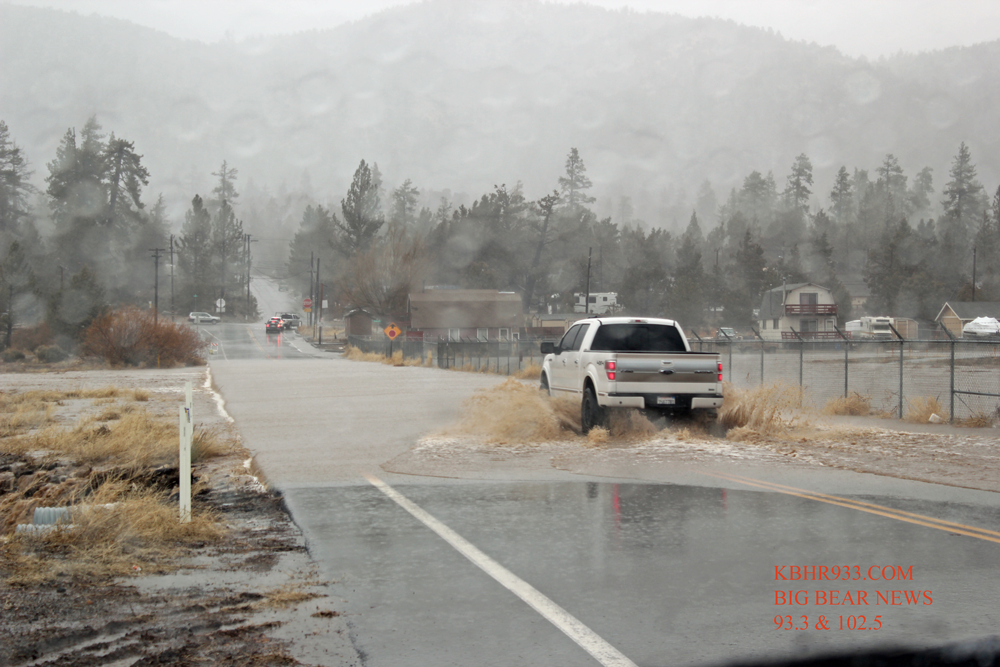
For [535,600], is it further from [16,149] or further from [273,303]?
[273,303]

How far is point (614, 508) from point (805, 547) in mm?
2224

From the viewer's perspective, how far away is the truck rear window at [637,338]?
632 inches

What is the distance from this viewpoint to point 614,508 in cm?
905

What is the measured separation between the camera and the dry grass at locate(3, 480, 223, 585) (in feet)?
21.6

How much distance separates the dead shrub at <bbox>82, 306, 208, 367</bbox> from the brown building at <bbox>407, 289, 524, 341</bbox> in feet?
102

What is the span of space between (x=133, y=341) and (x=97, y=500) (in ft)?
155

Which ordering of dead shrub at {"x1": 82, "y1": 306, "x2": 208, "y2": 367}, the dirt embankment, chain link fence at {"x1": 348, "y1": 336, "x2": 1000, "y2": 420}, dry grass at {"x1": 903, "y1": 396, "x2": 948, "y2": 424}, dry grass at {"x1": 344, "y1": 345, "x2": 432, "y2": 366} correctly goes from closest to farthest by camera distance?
the dirt embankment → dry grass at {"x1": 903, "y1": 396, "x2": 948, "y2": 424} → chain link fence at {"x1": 348, "y1": 336, "x2": 1000, "y2": 420} → dry grass at {"x1": 344, "y1": 345, "x2": 432, "y2": 366} → dead shrub at {"x1": 82, "y1": 306, "x2": 208, "y2": 367}

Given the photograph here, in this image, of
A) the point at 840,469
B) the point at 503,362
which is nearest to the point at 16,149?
the point at 503,362

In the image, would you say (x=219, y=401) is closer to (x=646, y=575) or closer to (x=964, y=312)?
(x=646, y=575)

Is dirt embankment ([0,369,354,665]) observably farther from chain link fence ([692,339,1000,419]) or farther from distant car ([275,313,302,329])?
distant car ([275,313,302,329])

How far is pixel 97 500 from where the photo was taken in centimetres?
835

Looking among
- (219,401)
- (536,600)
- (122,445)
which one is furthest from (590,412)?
(219,401)

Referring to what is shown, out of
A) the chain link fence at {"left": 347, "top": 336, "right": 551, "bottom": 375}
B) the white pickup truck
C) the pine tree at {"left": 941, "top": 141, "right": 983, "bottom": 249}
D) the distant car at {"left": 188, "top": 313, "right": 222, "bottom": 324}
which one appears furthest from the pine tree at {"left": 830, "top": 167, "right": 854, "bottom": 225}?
the white pickup truck

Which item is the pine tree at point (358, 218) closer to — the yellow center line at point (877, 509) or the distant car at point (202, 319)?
the distant car at point (202, 319)
